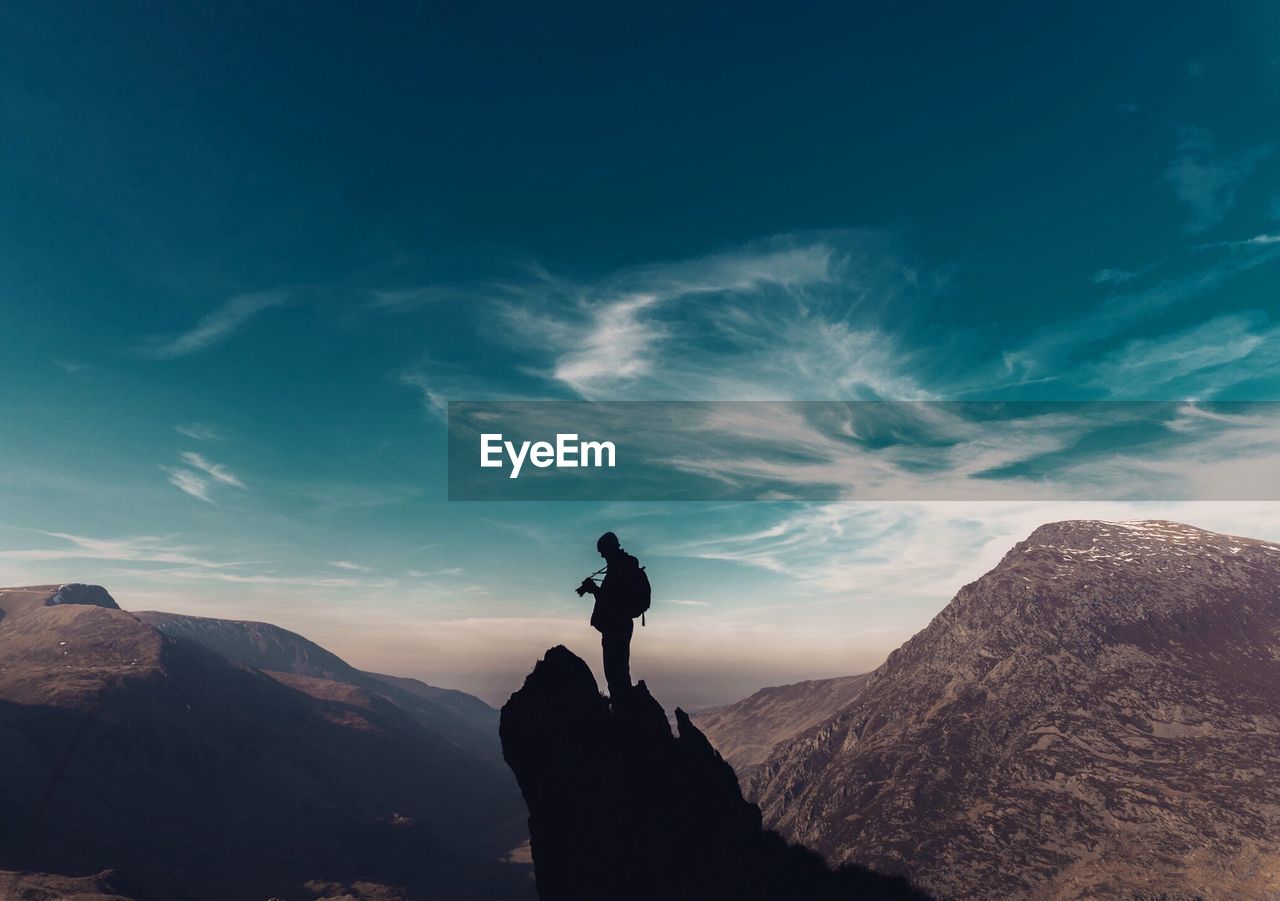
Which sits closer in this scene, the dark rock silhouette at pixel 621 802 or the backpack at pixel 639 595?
the dark rock silhouette at pixel 621 802

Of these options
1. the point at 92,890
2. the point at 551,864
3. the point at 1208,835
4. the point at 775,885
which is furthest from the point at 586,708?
the point at 1208,835

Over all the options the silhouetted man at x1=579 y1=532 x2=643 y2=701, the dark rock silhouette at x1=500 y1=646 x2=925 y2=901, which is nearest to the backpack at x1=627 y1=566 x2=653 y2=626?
the silhouetted man at x1=579 y1=532 x2=643 y2=701

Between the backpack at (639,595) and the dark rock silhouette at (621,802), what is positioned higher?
the backpack at (639,595)

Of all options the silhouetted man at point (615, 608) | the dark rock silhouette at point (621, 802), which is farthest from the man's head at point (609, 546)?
the dark rock silhouette at point (621, 802)

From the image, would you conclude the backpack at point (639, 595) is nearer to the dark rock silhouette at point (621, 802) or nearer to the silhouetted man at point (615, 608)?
the silhouetted man at point (615, 608)

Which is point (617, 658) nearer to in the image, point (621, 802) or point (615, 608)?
point (615, 608)

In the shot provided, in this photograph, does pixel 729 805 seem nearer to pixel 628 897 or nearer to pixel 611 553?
pixel 628 897
